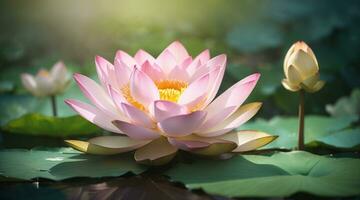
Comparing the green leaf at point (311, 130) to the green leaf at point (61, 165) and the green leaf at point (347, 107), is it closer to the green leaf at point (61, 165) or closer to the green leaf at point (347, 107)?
the green leaf at point (347, 107)

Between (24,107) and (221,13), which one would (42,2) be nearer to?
(221,13)

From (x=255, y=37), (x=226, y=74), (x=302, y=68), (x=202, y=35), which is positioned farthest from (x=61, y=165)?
(x=202, y=35)

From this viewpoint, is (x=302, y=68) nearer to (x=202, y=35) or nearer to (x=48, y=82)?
(x=48, y=82)

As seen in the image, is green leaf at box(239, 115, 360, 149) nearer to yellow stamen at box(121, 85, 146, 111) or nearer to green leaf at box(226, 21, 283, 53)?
yellow stamen at box(121, 85, 146, 111)

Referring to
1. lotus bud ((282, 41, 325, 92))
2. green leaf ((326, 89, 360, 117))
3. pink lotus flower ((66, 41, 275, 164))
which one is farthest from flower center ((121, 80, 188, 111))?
green leaf ((326, 89, 360, 117))

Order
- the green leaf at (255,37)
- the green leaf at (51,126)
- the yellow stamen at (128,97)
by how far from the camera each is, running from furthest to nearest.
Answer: the green leaf at (255,37) < the green leaf at (51,126) < the yellow stamen at (128,97)

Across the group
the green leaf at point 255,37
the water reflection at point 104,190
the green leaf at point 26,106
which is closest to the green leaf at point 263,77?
the green leaf at point 255,37

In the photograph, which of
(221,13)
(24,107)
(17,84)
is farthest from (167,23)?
(24,107)
